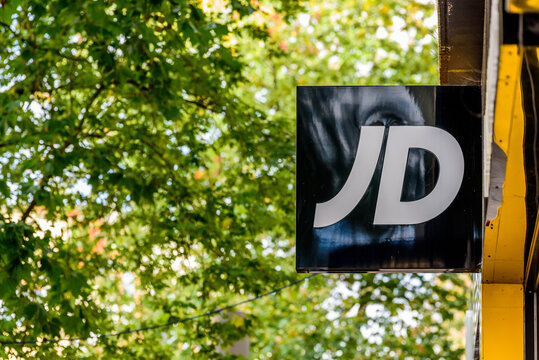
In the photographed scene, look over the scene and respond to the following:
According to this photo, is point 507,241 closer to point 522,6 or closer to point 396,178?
point 396,178

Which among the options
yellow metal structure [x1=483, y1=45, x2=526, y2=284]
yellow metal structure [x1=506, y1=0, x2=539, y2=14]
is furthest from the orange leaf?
yellow metal structure [x1=506, y1=0, x2=539, y2=14]

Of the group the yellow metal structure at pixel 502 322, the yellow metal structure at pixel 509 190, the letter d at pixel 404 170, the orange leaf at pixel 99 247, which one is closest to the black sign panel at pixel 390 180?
the letter d at pixel 404 170

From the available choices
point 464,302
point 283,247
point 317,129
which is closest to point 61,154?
point 317,129

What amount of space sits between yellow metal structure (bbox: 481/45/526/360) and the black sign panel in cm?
23

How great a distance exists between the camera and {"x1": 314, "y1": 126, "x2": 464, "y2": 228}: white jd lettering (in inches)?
129

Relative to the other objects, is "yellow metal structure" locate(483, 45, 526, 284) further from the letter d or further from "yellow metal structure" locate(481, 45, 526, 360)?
the letter d

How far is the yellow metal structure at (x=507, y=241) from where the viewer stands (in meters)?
1.90

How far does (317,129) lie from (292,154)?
5.40 meters

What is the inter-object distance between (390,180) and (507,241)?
519mm

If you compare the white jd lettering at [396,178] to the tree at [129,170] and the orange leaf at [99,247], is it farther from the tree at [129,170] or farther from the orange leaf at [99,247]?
the orange leaf at [99,247]

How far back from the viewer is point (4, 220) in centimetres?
620

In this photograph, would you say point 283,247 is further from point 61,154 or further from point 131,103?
point 61,154

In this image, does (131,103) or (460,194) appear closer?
(460,194)

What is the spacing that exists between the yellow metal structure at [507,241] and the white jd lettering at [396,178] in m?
0.30
